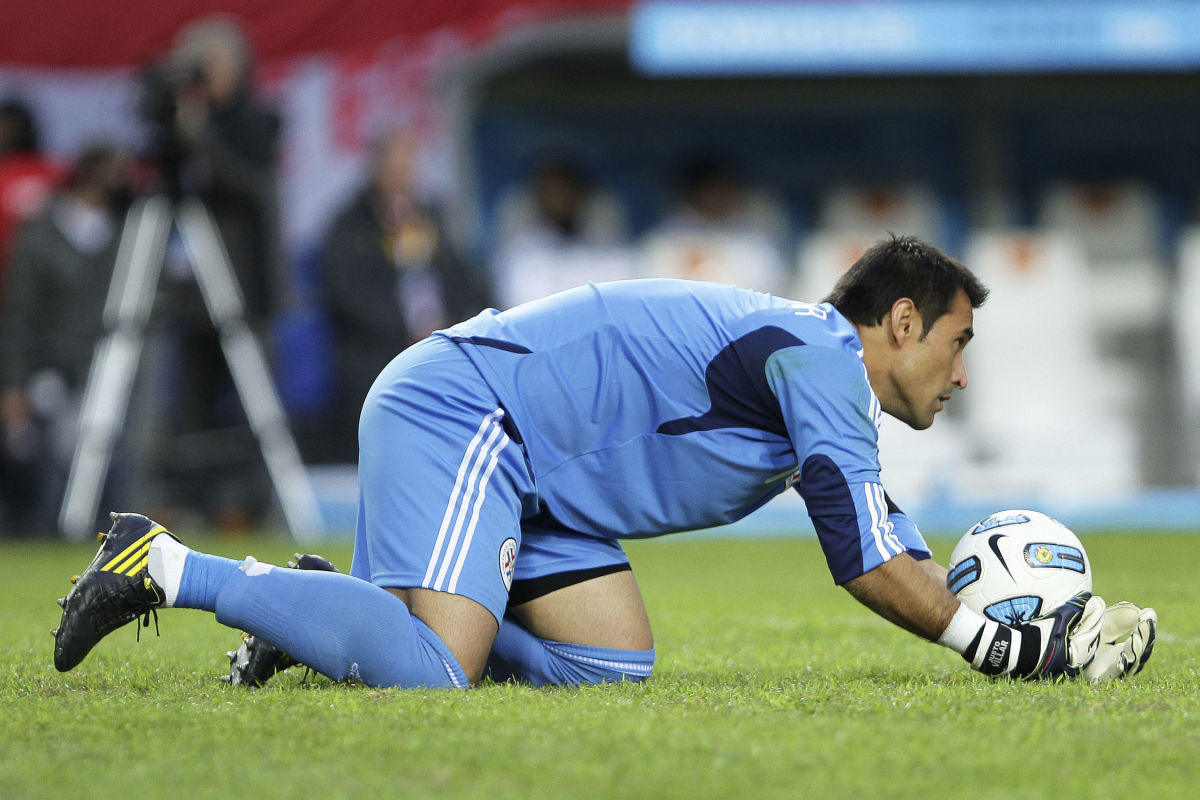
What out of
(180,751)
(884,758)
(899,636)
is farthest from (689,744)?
(899,636)

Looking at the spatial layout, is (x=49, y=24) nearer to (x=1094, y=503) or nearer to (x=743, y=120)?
(x=743, y=120)

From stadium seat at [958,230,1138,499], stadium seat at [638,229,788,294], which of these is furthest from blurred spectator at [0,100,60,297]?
stadium seat at [958,230,1138,499]

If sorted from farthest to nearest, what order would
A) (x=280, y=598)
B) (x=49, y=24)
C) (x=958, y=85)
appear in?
1. (x=958, y=85)
2. (x=49, y=24)
3. (x=280, y=598)

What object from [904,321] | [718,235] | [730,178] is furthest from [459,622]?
[730,178]

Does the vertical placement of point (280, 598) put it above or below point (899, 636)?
above

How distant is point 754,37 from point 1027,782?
969cm

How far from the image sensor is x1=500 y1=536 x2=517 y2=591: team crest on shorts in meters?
3.42

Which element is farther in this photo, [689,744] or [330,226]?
[330,226]

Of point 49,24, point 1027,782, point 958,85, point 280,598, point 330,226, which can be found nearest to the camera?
point 1027,782

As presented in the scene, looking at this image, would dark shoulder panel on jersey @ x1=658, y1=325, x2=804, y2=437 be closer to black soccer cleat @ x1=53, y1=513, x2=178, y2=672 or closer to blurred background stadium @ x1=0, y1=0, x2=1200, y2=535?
black soccer cleat @ x1=53, y1=513, x2=178, y2=672

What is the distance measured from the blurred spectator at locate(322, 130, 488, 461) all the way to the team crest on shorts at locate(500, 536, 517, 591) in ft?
22.8

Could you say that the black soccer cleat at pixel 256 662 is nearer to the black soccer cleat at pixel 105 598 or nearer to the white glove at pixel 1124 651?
the black soccer cleat at pixel 105 598

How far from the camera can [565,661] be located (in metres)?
3.65

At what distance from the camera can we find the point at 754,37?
37.6 feet
